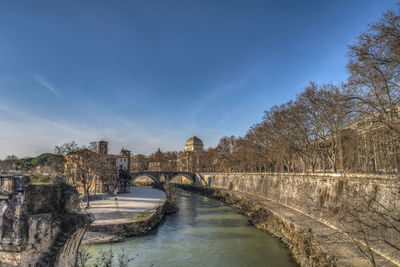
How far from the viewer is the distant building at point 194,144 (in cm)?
11032

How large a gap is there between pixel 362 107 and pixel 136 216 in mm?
16039

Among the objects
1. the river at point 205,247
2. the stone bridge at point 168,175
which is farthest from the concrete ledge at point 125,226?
the stone bridge at point 168,175

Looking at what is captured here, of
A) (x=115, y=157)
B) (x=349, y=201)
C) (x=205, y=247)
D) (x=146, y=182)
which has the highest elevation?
(x=115, y=157)

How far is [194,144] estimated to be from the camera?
110 metres

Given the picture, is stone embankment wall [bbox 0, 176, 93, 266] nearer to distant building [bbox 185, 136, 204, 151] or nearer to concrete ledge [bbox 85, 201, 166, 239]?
concrete ledge [bbox 85, 201, 166, 239]

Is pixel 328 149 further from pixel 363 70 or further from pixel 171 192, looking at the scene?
pixel 171 192

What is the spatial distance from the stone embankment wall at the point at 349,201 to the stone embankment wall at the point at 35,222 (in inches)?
243

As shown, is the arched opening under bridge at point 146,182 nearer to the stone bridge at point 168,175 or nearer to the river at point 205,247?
the stone bridge at point 168,175

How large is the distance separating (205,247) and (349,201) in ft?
27.1

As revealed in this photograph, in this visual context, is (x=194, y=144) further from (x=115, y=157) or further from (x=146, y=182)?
(x=115, y=157)

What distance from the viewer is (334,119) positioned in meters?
21.2

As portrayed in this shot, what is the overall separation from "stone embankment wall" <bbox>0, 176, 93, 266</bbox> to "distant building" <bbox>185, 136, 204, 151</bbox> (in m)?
104

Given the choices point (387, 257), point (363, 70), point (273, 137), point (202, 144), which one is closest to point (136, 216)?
point (387, 257)

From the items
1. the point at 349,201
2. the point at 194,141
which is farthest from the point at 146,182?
the point at 349,201
